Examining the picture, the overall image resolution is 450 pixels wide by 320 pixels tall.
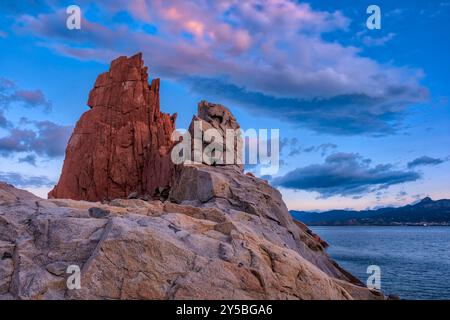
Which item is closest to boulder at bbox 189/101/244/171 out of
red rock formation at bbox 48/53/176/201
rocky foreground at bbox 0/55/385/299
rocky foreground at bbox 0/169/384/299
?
rocky foreground at bbox 0/55/385/299

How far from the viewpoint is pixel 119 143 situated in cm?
8831

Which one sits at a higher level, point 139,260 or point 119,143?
point 119,143

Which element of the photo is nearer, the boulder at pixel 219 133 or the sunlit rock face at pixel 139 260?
the sunlit rock face at pixel 139 260

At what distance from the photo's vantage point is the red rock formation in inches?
3369

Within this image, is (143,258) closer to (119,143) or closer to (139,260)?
(139,260)

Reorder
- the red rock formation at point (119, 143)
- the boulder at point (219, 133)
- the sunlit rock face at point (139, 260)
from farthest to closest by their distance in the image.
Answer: the red rock formation at point (119, 143), the boulder at point (219, 133), the sunlit rock face at point (139, 260)

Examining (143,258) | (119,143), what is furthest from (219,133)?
(119,143)

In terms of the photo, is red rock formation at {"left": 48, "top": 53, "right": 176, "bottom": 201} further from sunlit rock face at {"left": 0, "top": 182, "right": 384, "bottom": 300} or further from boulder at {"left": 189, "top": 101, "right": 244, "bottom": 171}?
sunlit rock face at {"left": 0, "top": 182, "right": 384, "bottom": 300}

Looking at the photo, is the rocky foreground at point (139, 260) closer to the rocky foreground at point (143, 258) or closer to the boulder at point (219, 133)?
the rocky foreground at point (143, 258)

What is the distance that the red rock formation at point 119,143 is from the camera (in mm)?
85562

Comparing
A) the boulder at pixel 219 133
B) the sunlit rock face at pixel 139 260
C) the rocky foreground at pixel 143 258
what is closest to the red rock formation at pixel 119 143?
the boulder at pixel 219 133

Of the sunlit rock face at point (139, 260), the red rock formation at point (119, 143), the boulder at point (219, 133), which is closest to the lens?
the sunlit rock face at point (139, 260)

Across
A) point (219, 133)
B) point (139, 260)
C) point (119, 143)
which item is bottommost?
point (139, 260)
